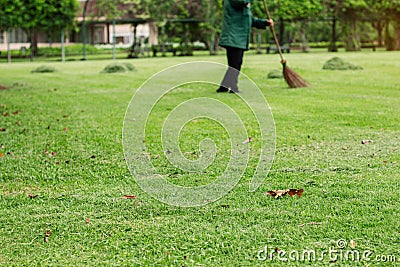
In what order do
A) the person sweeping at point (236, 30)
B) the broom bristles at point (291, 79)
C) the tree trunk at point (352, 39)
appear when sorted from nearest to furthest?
the person sweeping at point (236, 30), the broom bristles at point (291, 79), the tree trunk at point (352, 39)

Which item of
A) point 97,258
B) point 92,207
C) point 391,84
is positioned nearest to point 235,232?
point 97,258

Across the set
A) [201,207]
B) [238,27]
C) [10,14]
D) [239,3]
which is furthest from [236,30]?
[10,14]

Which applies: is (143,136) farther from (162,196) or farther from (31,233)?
(31,233)

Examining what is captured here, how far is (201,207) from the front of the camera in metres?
3.77

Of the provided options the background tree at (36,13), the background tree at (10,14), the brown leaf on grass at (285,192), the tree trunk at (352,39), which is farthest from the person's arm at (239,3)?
the tree trunk at (352,39)

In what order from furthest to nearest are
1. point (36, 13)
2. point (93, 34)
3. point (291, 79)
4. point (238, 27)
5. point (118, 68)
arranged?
1. point (93, 34)
2. point (36, 13)
3. point (118, 68)
4. point (291, 79)
5. point (238, 27)

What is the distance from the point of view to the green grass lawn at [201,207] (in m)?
3.04

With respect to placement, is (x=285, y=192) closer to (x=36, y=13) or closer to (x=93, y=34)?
(x=36, y=13)

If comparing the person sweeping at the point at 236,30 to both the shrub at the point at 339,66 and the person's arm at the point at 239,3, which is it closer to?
the person's arm at the point at 239,3

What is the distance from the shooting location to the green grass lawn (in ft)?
9.99

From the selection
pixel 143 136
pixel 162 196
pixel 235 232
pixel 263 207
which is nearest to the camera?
pixel 235 232

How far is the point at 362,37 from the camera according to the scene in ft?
162

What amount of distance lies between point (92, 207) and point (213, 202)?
29.2 inches

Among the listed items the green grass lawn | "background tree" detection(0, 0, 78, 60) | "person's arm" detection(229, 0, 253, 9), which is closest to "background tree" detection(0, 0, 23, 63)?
"background tree" detection(0, 0, 78, 60)
